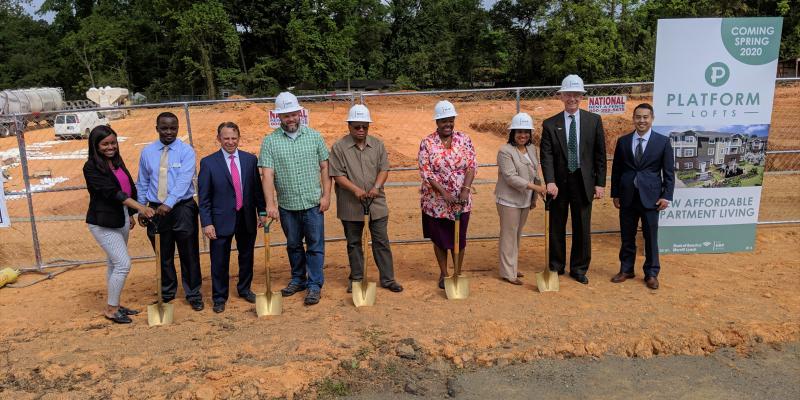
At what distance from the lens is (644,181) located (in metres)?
5.85

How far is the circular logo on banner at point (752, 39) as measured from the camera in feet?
21.7

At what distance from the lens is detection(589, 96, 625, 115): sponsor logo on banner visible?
25.1 ft

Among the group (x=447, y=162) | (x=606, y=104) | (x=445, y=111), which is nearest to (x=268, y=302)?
(x=447, y=162)

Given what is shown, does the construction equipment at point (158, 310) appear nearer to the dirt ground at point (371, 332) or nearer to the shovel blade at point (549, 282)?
the dirt ground at point (371, 332)

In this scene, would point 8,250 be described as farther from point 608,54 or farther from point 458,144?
point 608,54

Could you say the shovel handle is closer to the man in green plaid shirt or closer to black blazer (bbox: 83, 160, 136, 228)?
the man in green plaid shirt

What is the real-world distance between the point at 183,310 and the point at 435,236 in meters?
2.64

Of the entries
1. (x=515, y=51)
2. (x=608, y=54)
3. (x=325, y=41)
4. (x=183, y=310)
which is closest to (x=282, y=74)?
(x=325, y=41)

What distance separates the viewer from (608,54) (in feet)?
116

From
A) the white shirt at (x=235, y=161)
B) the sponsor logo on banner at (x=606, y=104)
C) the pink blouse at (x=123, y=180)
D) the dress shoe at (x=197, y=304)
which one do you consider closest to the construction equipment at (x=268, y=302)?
the white shirt at (x=235, y=161)

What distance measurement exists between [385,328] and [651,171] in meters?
3.17

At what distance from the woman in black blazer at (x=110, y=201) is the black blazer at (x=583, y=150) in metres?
3.86

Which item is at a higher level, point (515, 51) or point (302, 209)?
point (515, 51)

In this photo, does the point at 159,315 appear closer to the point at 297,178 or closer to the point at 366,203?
the point at 297,178
